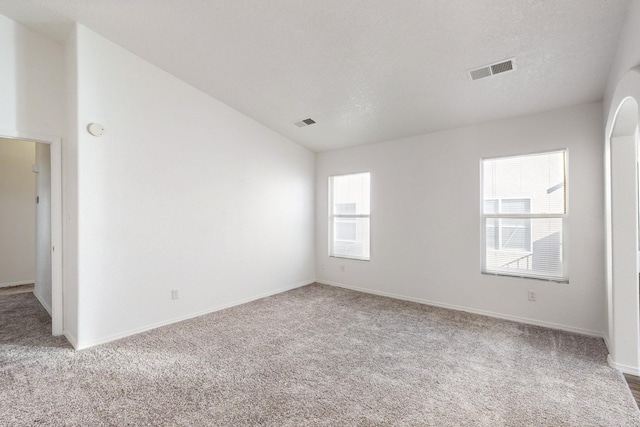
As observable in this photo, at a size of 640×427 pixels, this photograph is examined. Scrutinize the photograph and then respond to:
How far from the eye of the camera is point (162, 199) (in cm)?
357

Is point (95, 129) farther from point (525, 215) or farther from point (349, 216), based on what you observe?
point (525, 215)

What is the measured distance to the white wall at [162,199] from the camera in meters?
3.04

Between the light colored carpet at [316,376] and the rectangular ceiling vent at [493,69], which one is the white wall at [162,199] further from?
the rectangular ceiling vent at [493,69]

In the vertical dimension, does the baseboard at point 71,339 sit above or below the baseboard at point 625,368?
above

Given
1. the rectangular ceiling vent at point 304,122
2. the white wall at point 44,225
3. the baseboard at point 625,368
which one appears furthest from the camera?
the rectangular ceiling vent at point 304,122

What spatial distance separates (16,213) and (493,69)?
767cm

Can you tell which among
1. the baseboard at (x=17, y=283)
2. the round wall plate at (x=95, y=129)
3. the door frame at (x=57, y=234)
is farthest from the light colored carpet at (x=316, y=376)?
the baseboard at (x=17, y=283)

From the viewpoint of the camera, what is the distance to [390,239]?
15.7 feet

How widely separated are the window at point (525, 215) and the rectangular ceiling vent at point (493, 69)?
4.26 feet

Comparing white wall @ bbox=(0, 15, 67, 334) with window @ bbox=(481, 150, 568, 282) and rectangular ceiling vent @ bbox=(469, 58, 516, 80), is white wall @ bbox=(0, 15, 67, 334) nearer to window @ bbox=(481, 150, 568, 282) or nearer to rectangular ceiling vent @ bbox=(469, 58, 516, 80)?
rectangular ceiling vent @ bbox=(469, 58, 516, 80)

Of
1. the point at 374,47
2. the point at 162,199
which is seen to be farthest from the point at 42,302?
the point at 374,47

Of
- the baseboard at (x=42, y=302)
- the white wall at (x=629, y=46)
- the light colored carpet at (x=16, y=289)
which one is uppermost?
the white wall at (x=629, y=46)

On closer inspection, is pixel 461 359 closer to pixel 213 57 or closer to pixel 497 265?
pixel 497 265

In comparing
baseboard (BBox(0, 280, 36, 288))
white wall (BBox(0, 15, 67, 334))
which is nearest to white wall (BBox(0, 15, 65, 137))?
white wall (BBox(0, 15, 67, 334))
